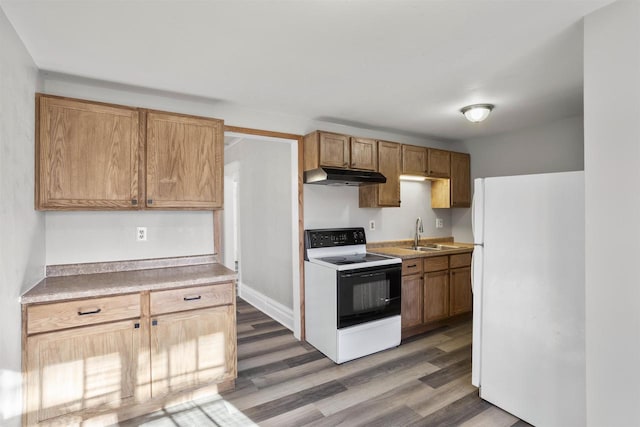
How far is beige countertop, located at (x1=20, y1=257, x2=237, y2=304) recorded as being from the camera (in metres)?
2.02

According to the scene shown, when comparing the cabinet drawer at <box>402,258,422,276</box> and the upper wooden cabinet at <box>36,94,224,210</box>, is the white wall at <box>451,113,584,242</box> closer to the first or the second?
the cabinet drawer at <box>402,258,422,276</box>

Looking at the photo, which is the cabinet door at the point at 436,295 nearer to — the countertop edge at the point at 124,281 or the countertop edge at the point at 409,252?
the countertop edge at the point at 409,252

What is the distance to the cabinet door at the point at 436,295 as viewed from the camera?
3.75 m

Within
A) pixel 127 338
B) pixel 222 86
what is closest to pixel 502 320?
pixel 127 338

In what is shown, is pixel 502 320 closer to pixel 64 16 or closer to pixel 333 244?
pixel 333 244

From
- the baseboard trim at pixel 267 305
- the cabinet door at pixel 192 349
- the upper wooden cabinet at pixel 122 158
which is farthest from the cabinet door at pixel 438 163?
the cabinet door at pixel 192 349

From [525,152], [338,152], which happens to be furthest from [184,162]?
Answer: [525,152]

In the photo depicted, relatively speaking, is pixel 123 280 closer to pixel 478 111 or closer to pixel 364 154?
pixel 364 154

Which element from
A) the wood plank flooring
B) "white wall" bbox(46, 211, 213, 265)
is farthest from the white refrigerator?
"white wall" bbox(46, 211, 213, 265)

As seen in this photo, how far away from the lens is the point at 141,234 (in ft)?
9.18

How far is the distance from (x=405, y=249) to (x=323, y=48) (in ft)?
9.13

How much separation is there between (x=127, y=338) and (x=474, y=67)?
3000mm

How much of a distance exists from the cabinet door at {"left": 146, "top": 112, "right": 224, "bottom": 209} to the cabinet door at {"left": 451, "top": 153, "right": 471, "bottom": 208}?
3115mm

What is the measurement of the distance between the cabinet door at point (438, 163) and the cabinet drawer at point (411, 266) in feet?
3.95
